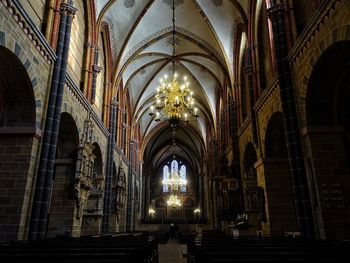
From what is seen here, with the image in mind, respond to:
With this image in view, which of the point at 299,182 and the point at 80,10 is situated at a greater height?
the point at 80,10

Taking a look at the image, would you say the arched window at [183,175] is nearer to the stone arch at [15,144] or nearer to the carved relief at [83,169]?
the carved relief at [83,169]

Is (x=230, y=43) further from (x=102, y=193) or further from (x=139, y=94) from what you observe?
(x=102, y=193)

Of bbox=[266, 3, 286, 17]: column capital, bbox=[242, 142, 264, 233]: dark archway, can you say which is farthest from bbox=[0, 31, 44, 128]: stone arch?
bbox=[242, 142, 264, 233]: dark archway

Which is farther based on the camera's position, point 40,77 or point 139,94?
point 139,94

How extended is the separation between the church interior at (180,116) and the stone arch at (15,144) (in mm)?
30

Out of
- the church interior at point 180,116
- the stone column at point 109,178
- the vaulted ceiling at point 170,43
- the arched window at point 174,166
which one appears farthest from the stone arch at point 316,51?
the arched window at point 174,166

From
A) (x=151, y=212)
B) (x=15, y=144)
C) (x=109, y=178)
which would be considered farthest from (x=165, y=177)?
(x=15, y=144)

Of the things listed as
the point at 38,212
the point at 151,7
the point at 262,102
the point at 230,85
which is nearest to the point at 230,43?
the point at 230,85

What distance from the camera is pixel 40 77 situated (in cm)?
883

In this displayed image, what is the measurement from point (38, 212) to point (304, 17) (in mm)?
9915

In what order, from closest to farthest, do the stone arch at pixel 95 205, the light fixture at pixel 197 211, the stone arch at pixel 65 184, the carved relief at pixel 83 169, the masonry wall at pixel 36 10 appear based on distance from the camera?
1. the masonry wall at pixel 36 10
2. the stone arch at pixel 65 184
3. the carved relief at pixel 83 169
4. the stone arch at pixel 95 205
5. the light fixture at pixel 197 211

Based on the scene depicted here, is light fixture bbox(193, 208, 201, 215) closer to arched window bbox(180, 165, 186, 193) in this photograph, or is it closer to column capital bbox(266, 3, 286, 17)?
arched window bbox(180, 165, 186, 193)

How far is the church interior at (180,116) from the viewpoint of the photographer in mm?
7348

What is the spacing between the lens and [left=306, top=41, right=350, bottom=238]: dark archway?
299 inches
